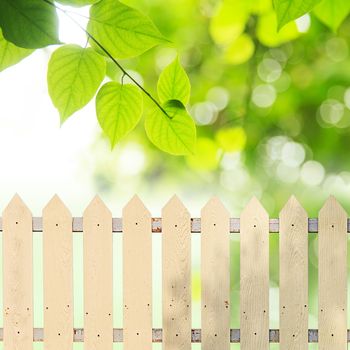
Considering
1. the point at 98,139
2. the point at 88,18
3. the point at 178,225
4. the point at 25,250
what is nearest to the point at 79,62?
the point at 88,18

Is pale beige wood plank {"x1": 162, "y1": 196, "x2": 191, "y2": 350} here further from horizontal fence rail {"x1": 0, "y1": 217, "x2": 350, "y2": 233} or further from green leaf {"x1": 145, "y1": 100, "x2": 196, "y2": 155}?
green leaf {"x1": 145, "y1": 100, "x2": 196, "y2": 155}

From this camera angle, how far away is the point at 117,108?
44cm

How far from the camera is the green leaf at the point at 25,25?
0.36 metres

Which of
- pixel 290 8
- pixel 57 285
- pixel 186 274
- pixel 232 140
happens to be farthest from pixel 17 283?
pixel 290 8

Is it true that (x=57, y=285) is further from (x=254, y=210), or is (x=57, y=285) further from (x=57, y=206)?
(x=254, y=210)

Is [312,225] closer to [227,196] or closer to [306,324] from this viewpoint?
[306,324]

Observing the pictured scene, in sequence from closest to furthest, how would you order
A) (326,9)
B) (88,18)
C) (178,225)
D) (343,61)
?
1. (88,18)
2. (326,9)
3. (178,225)
4. (343,61)

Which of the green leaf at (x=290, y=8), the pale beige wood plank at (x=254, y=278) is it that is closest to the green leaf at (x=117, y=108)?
the green leaf at (x=290, y=8)

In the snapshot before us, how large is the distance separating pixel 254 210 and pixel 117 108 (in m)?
2.48

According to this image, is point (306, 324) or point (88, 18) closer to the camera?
point (88, 18)

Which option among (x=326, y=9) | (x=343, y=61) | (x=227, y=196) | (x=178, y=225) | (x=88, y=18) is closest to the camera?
(x=88, y=18)

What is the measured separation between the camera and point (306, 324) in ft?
9.63

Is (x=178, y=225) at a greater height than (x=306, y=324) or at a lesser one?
greater

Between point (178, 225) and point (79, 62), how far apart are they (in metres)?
2.47
